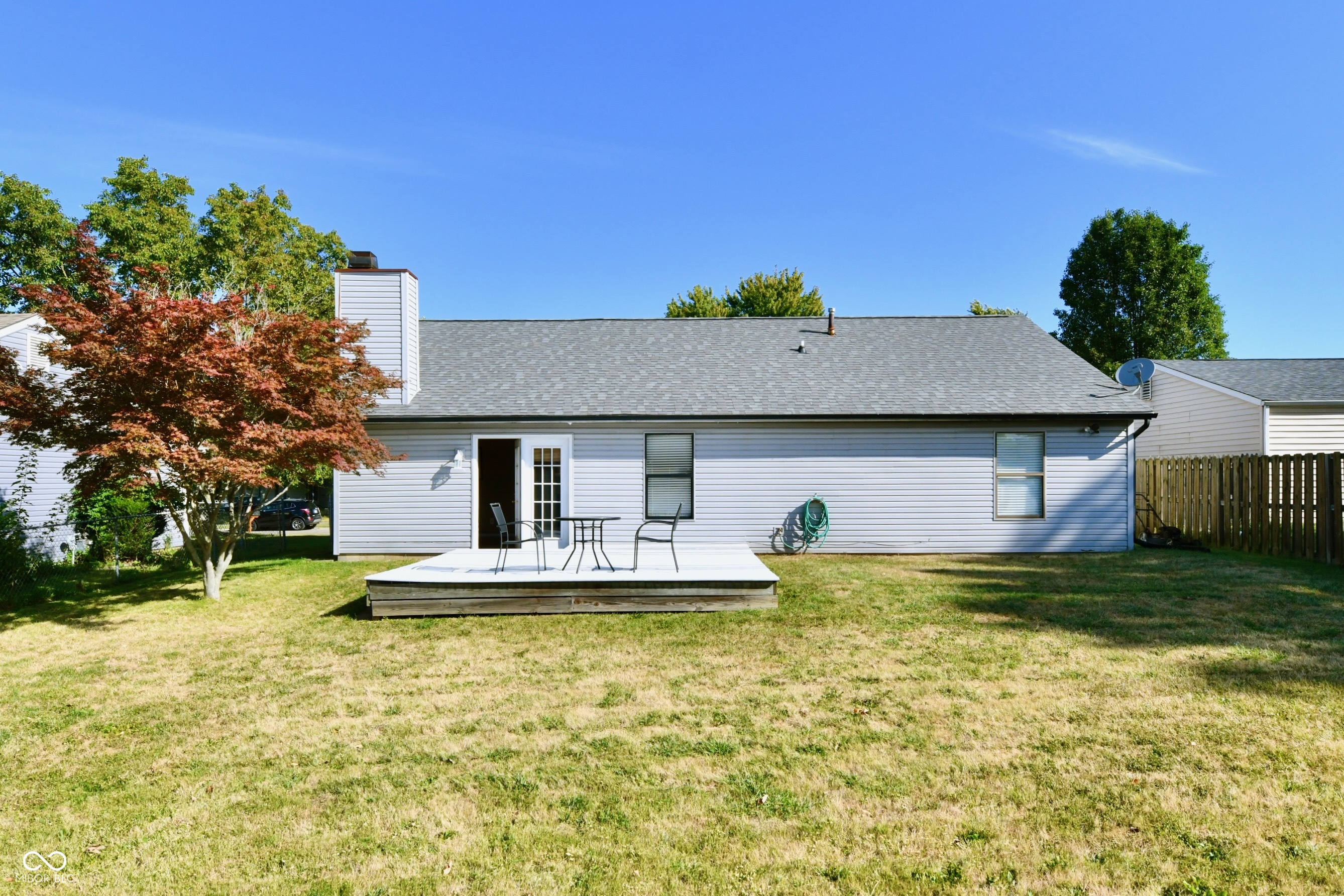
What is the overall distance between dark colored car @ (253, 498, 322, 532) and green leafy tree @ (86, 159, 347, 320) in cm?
691

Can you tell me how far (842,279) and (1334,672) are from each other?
3097 cm

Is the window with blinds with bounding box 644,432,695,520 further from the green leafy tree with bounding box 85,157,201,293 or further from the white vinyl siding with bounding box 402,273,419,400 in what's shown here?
the green leafy tree with bounding box 85,157,201,293

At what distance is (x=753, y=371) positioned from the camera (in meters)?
14.3

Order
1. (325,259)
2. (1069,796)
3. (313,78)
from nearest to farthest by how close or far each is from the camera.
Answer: (1069,796) → (313,78) → (325,259)

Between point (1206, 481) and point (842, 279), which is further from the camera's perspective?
point (842, 279)

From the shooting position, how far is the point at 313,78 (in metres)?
13.2

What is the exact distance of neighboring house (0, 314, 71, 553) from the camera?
13.6 m

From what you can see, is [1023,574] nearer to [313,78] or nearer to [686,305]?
[313,78]

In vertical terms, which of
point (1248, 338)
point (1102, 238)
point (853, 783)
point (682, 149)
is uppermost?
point (1102, 238)

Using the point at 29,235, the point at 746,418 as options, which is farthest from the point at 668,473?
the point at 29,235

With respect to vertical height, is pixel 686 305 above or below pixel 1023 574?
above

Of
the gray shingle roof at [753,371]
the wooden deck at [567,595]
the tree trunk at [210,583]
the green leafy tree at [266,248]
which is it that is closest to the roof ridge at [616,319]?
the gray shingle roof at [753,371]

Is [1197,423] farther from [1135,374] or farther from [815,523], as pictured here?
[815,523]

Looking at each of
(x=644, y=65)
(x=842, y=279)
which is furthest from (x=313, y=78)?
(x=842, y=279)
